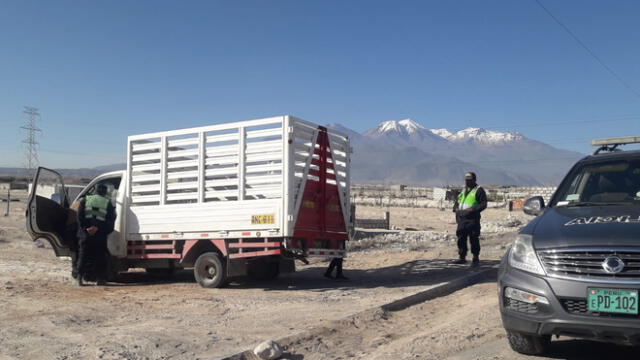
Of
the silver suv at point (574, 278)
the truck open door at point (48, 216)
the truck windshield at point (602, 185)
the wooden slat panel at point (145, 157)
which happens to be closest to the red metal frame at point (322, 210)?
the wooden slat panel at point (145, 157)

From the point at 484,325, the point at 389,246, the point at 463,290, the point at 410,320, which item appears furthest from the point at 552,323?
the point at 389,246

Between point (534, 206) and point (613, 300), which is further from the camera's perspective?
point (534, 206)

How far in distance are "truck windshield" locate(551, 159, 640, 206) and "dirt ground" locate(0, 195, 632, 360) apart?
157 centimetres

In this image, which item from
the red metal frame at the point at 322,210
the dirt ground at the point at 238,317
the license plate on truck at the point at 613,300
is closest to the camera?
the license plate on truck at the point at 613,300

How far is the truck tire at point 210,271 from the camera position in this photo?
9461 mm

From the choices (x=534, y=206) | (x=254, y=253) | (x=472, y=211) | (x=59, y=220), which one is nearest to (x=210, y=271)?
(x=254, y=253)

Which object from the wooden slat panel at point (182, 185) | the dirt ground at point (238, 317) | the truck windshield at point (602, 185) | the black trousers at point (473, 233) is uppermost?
the wooden slat panel at point (182, 185)

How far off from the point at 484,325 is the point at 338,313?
69.5 inches

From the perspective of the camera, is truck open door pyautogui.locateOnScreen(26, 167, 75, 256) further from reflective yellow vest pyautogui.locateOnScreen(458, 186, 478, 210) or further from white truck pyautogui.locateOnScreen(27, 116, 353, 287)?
reflective yellow vest pyautogui.locateOnScreen(458, 186, 478, 210)

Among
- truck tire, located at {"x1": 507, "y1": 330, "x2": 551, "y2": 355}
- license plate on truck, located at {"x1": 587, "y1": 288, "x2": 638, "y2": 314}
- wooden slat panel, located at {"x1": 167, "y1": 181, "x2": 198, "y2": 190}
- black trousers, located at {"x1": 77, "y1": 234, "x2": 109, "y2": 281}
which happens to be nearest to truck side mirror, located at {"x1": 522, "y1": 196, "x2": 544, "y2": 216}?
truck tire, located at {"x1": 507, "y1": 330, "x2": 551, "y2": 355}

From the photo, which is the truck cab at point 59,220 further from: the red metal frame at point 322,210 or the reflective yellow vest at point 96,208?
the red metal frame at point 322,210

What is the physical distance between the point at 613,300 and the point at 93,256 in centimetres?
862

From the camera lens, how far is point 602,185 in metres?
5.80

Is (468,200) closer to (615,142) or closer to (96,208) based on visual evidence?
(615,142)
